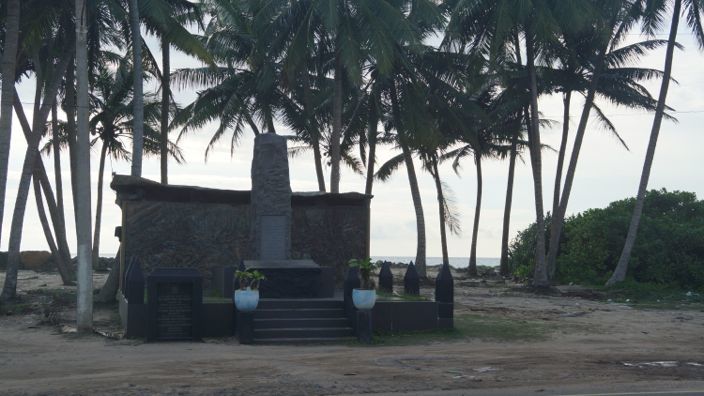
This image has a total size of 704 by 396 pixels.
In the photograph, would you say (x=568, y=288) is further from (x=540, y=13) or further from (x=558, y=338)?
(x=558, y=338)

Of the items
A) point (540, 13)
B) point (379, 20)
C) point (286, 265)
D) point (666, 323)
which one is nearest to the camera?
point (286, 265)

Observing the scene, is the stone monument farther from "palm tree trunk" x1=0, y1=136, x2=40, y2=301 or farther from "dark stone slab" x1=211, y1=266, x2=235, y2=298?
"palm tree trunk" x1=0, y1=136, x2=40, y2=301

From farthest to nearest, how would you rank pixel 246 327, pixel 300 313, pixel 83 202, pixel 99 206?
pixel 99 206
pixel 83 202
pixel 300 313
pixel 246 327

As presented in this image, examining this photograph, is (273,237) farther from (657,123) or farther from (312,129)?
(657,123)

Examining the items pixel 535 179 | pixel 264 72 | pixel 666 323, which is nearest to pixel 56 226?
pixel 264 72

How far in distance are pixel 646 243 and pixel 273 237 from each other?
1927 cm

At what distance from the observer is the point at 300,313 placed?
18047mm

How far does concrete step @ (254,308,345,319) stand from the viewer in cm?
1783

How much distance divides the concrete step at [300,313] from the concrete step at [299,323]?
11cm

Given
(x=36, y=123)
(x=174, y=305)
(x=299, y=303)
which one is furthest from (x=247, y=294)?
(x=36, y=123)

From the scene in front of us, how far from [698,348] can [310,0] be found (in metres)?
16.9

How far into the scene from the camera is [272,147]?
22328 millimetres

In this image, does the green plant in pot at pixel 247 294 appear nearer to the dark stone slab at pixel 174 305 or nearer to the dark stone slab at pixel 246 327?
the dark stone slab at pixel 246 327

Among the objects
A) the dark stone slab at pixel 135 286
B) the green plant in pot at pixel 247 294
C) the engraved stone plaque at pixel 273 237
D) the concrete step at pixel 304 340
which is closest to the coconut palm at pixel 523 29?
the engraved stone plaque at pixel 273 237
